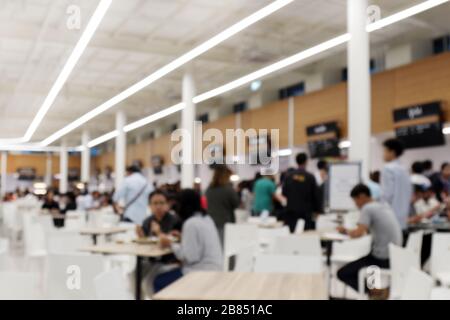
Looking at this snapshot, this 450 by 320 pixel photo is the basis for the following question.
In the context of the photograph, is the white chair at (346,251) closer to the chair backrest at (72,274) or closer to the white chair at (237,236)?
the white chair at (237,236)

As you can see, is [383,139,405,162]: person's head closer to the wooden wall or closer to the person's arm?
the person's arm

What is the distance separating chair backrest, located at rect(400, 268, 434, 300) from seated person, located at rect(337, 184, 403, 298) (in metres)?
1.84

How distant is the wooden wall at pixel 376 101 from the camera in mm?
6227

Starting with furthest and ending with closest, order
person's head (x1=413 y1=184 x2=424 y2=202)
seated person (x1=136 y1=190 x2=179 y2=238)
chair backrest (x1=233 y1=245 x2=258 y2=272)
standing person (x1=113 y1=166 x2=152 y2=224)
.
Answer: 1. standing person (x1=113 y1=166 x2=152 y2=224)
2. person's head (x1=413 y1=184 x2=424 y2=202)
3. seated person (x1=136 y1=190 x2=179 y2=238)
4. chair backrest (x1=233 y1=245 x2=258 y2=272)

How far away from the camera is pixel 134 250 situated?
3.52 meters

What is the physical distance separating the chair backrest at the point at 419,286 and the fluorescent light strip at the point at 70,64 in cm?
154

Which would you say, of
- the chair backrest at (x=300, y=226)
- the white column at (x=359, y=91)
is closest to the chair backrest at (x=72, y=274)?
the chair backrest at (x=300, y=226)

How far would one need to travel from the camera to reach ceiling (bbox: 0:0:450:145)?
15.2 feet

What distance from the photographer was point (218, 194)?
4707 mm

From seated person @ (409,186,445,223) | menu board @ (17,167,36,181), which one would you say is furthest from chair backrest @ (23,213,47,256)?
seated person @ (409,186,445,223)
